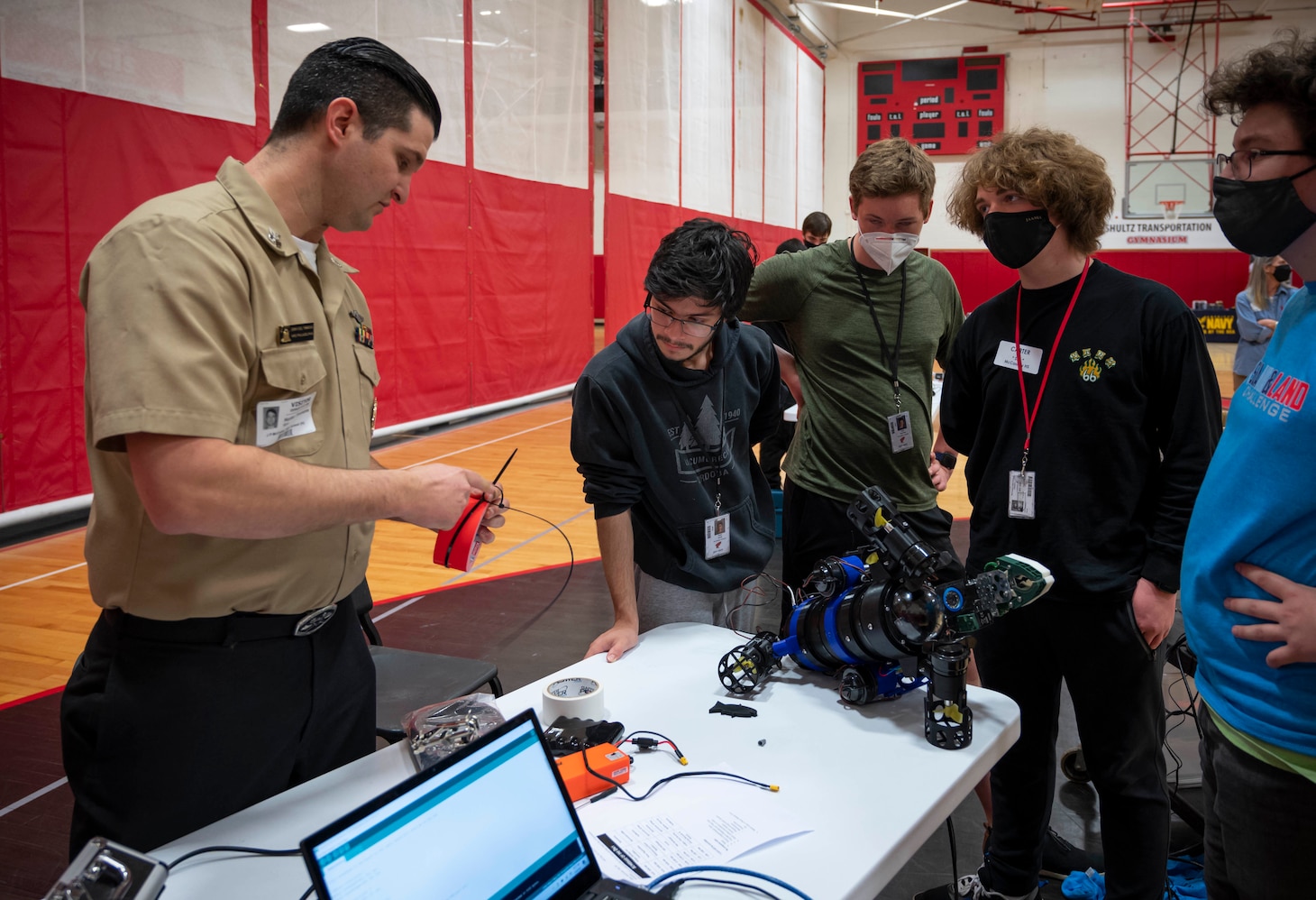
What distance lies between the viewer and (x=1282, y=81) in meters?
1.24

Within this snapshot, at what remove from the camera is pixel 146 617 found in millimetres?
1258

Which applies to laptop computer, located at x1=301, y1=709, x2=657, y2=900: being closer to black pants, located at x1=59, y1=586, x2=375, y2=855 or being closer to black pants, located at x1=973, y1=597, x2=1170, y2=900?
black pants, located at x1=59, y1=586, x2=375, y2=855

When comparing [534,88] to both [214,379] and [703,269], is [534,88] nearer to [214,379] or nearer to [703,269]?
[703,269]

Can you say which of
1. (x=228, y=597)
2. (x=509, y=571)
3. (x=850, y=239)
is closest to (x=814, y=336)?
(x=850, y=239)

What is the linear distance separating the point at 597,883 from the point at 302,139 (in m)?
1.05

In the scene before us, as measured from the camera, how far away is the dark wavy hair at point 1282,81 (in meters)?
1.22

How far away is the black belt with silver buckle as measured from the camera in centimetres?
126

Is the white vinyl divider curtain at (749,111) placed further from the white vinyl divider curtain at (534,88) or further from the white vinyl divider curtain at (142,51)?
the white vinyl divider curtain at (142,51)

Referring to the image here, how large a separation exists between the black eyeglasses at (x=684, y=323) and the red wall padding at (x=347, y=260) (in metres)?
3.78

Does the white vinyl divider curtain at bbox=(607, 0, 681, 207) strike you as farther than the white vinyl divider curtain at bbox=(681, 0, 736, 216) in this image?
No

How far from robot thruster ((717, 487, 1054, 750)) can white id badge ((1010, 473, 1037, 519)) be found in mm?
355

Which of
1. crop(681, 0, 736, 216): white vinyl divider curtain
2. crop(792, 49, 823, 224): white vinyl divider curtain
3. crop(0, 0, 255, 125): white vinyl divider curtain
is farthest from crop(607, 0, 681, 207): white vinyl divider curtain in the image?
crop(792, 49, 823, 224): white vinyl divider curtain

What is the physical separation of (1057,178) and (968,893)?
139 cm

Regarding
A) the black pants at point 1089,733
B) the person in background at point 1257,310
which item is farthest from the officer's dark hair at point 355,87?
the person in background at point 1257,310
